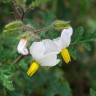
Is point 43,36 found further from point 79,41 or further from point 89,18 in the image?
point 89,18

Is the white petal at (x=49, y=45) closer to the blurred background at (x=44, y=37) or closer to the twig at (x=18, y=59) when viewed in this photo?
the blurred background at (x=44, y=37)

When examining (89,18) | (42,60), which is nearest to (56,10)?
(89,18)

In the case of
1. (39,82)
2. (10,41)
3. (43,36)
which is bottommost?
(39,82)

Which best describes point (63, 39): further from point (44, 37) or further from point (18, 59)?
point (18, 59)

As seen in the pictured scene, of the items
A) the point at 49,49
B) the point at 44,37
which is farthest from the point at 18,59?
the point at 49,49

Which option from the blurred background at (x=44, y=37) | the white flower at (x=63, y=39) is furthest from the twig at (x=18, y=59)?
the white flower at (x=63, y=39)

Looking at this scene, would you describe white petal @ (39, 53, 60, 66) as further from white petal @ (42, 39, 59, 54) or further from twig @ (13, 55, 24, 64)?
twig @ (13, 55, 24, 64)

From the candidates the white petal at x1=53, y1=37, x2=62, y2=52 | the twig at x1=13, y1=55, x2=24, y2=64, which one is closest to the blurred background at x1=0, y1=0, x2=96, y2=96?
the twig at x1=13, y1=55, x2=24, y2=64
